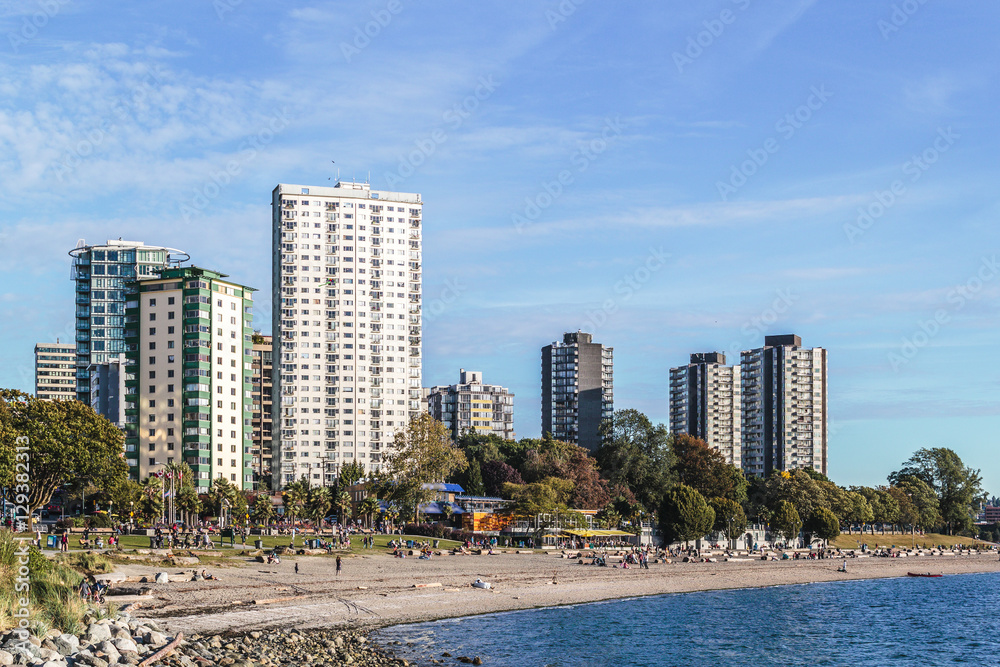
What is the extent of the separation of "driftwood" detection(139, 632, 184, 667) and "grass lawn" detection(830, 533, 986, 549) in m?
139

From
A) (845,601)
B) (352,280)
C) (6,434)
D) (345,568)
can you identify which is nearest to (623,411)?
(352,280)

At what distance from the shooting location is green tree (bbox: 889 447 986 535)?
18975cm

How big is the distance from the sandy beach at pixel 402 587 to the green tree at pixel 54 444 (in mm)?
20341

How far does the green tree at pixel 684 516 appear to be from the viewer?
11900 cm

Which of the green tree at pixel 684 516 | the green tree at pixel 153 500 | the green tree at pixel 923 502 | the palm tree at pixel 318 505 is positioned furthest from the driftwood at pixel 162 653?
the green tree at pixel 923 502

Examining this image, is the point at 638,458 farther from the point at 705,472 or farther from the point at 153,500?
the point at 153,500

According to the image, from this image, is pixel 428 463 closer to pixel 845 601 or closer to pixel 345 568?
pixel 345 568

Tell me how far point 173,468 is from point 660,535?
62221 mm

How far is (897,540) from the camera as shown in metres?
173

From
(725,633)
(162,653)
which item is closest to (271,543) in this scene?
(725,633)

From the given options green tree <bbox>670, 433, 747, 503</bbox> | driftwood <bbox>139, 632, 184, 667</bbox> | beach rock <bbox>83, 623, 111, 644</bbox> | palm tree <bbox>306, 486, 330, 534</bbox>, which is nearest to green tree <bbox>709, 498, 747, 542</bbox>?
green tree <bbox>670, 433, 747, 503</bbox>

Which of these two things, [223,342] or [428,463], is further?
[223,342]

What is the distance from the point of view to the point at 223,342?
13712cm

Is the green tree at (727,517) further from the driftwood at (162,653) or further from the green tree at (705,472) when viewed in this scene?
the driftwood at (162,653)
